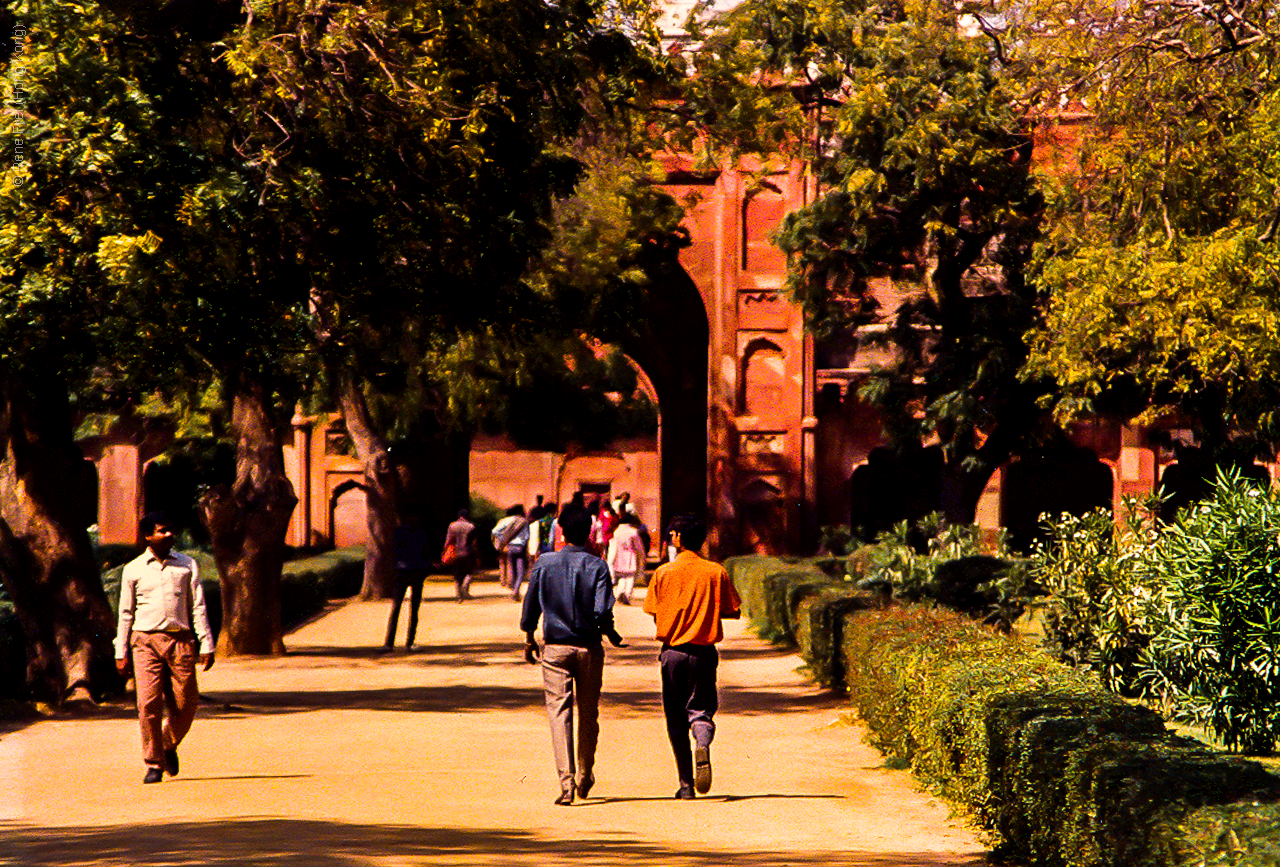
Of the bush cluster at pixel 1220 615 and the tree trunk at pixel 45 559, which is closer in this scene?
the bush cluster at pixel 1220 615

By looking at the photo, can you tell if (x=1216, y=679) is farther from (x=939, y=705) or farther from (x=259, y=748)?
(x=259, y=748)

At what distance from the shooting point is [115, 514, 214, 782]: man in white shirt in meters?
10.3

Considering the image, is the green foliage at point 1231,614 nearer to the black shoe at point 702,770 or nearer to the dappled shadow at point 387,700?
the black shoe at point 702,770

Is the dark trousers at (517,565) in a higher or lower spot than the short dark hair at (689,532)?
lower

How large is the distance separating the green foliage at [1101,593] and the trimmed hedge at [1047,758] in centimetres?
335

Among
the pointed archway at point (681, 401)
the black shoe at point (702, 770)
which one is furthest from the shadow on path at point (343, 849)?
the pointed archway at point (681, 401)

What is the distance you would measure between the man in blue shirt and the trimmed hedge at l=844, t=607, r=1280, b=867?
194cm

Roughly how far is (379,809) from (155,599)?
2170 mm

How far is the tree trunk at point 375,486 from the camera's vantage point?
98.0 ft

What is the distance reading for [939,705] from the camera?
372 inches

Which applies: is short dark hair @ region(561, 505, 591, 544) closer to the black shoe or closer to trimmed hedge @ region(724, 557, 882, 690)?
the black shoe

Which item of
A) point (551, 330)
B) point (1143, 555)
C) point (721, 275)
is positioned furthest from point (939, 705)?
point (721, 275)

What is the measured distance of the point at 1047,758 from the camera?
7.05m

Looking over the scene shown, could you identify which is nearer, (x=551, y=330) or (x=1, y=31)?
(x=1, y=31)
